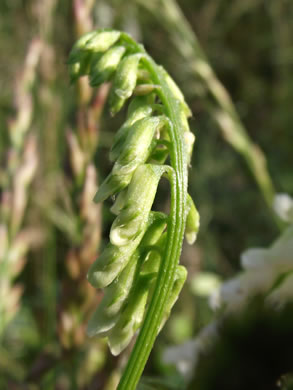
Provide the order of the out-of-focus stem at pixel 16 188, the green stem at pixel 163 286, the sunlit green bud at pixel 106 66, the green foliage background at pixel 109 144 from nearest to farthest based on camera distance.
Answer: the green stem at pixel 163 286, the sunlit green bud at pixel 106 66, the green foliage background at pixel 109 144, the out-of-focus stem at pixel 16 188

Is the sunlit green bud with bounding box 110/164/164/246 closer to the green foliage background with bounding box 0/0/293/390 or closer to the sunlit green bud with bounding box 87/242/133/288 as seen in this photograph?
the sunlit green bud with bounding box 87/242/133/288

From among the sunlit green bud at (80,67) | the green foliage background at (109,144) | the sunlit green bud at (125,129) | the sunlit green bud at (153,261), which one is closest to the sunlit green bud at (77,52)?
the sunlit green bud at (80,67)

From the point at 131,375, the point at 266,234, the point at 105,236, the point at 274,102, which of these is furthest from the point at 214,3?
the point at 131,375

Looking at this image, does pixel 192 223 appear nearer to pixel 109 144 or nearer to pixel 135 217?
pixel 135 217

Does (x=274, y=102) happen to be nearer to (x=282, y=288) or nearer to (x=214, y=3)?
(x=214, y=3)

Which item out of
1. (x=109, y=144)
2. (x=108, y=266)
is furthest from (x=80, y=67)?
(x=109, y=144)

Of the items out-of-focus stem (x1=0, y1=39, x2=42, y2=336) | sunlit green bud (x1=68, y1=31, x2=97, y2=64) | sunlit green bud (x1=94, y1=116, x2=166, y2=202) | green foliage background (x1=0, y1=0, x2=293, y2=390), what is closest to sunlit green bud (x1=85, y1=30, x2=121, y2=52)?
sunlit green bud (x1=68, y1=31, x2=97, y2=64)

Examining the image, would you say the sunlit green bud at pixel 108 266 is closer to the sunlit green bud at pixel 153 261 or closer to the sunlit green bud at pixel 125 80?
the sunlit green bud at pixel 153 261
